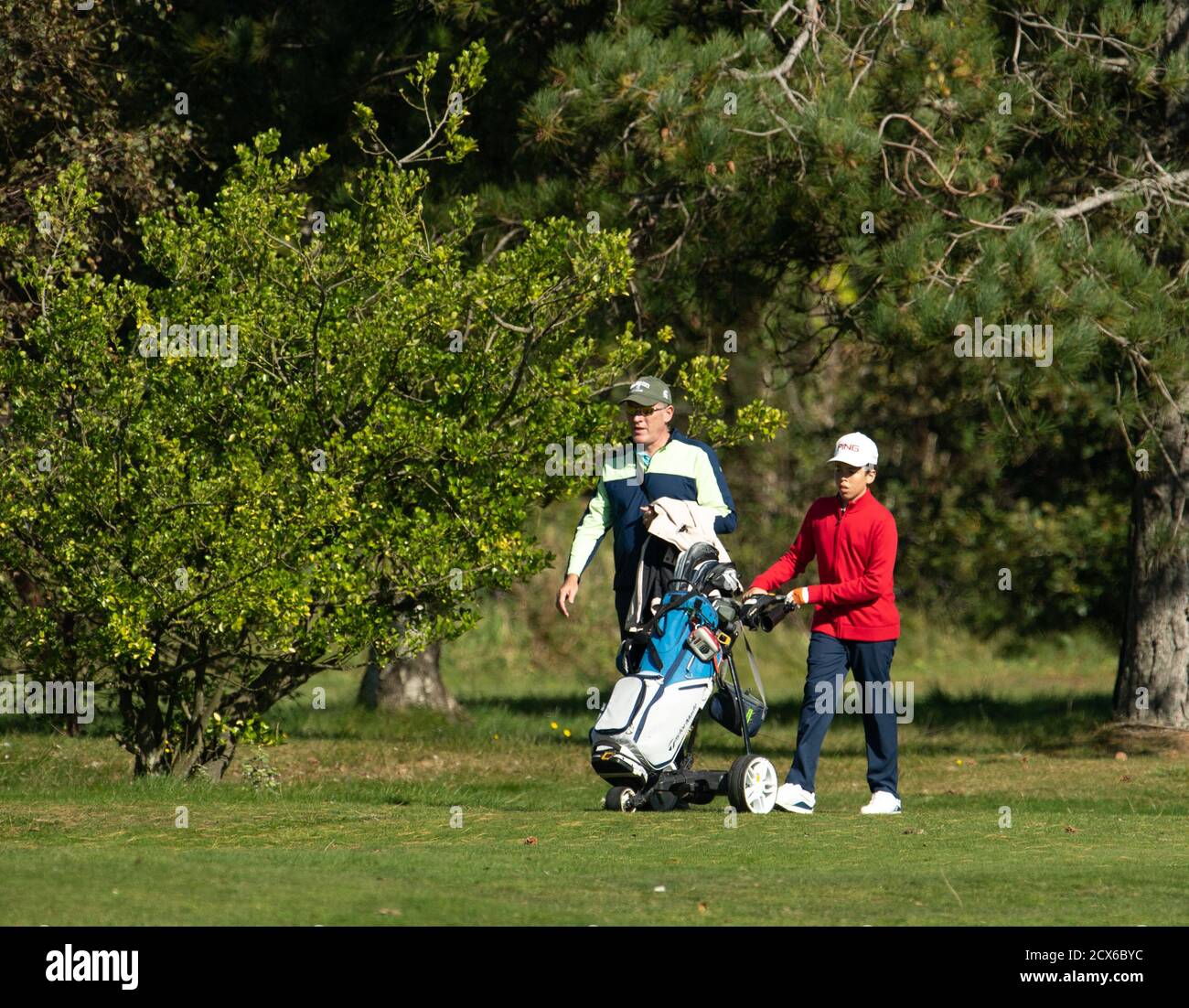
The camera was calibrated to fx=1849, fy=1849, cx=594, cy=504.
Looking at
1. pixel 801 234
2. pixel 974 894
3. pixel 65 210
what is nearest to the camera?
pixel 974 894

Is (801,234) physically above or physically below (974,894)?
above

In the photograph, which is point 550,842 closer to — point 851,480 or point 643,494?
point 643,494

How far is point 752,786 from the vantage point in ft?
31.3

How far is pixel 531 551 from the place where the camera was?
36.2 feet

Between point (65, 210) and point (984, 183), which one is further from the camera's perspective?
point (984, 183)

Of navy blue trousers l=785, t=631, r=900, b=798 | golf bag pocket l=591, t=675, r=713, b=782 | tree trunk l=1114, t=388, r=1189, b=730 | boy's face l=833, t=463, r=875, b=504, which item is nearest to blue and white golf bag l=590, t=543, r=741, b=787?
golf bag pocket l=591, t=675, r=713, b=782

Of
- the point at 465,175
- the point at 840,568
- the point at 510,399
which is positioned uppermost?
the point at 465,175

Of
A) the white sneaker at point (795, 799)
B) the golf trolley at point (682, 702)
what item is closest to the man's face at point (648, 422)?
the golf trolley at point (682, 702)

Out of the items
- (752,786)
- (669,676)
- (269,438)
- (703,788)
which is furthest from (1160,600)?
(269,438)

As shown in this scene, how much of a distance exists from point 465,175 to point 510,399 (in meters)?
4.88

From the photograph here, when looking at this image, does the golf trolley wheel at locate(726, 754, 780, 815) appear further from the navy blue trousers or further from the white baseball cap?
the white baseball cap

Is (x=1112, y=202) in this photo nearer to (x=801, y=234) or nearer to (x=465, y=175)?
(x=801, y=234)

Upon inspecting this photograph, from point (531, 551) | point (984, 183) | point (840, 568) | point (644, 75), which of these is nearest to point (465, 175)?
point (644, 75)

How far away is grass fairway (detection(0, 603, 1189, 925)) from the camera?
21.4ft
